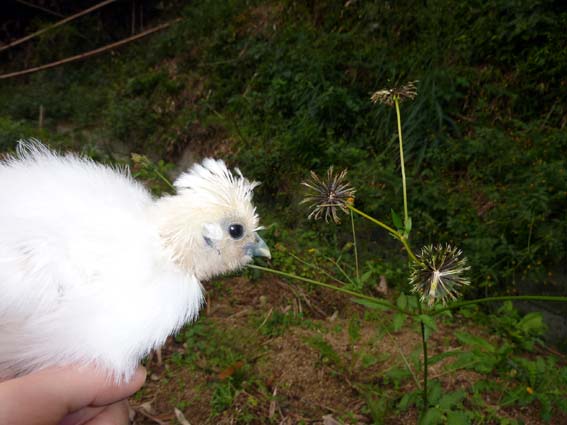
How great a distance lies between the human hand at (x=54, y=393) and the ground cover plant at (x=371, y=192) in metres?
0.94

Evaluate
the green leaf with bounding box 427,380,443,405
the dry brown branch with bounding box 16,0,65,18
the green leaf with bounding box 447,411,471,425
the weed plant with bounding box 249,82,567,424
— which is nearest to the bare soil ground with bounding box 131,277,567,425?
the weed plant with bounding box 249,82,567,424

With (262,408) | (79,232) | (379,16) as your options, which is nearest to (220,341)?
(262,408)

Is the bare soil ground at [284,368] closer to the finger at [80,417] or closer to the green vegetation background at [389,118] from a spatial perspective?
the green vegetation background at [389,118]

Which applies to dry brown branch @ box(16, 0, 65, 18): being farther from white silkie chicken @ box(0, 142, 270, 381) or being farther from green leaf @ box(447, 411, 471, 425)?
green leaf @ box(447, 411, 471, 425)

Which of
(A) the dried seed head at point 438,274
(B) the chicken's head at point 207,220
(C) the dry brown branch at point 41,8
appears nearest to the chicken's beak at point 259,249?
(B) the chicken's head at point 207,220

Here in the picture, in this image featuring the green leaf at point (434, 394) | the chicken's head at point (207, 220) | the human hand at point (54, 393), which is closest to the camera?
the human hand at point (54, 393)

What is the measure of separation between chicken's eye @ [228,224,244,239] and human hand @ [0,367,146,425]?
63 cm

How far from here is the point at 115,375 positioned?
1.39 metres

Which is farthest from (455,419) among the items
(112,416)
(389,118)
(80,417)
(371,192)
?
(389,118)

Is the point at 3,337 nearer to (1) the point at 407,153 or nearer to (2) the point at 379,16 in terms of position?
(1) the point at 407,153

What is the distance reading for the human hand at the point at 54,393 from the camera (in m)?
1.26

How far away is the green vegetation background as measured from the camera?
130 inches

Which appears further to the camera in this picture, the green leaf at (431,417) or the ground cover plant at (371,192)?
the ground cover plant at (371,192)

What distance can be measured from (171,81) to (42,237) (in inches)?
209
